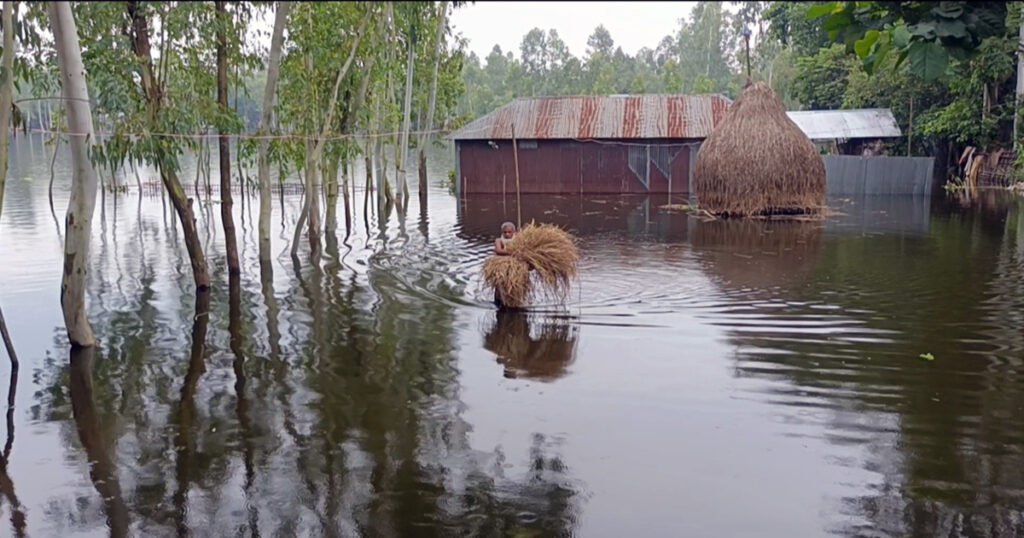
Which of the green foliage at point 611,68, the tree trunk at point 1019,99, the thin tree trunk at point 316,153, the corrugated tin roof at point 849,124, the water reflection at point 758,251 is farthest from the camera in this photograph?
the green foliage at point 611,68

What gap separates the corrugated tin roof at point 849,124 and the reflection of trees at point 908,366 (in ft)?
53.8

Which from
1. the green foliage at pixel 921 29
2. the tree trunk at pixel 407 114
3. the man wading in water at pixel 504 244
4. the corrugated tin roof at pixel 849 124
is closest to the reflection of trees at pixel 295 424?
the man wading in water at pixel 504 244

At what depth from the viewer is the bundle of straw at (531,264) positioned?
11.1 metres

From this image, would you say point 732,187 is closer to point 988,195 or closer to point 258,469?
point 988,195

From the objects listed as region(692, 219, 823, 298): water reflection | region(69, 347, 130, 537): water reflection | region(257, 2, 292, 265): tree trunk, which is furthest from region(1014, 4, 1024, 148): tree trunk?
region(69, 347, 130, 537): water reflection

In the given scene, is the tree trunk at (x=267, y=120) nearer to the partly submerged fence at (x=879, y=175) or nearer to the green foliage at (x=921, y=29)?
the green foliage at (x=921, y=29)

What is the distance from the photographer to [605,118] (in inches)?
1233

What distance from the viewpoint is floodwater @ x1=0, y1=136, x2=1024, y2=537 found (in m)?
5.77

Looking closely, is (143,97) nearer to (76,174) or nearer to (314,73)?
(76,174)

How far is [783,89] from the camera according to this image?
48031 mm

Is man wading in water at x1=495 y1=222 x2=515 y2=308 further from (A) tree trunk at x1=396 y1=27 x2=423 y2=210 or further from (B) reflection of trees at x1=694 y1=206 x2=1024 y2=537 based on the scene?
(A) tree trunk at x1=396 y1=27 x2=423 y2=210

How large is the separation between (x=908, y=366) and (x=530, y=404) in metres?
3.69

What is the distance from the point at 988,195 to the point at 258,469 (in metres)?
25.5

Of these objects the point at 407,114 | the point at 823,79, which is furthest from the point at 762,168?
the point at 823,79
